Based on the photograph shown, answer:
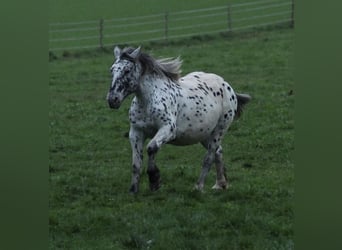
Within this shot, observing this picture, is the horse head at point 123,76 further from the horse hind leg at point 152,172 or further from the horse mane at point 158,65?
the horse hind leg at point 152,172

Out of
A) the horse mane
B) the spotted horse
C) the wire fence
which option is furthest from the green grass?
the wire fence

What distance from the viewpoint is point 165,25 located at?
22.2 metres

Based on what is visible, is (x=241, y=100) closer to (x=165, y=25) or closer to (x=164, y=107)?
(x=164, y=107)

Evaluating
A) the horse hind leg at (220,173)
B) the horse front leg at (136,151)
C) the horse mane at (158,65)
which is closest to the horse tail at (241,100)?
the horse hind leg at (220,173)

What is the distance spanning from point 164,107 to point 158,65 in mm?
506

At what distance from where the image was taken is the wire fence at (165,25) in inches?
862

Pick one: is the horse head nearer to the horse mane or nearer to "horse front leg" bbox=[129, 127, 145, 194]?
the horse mane

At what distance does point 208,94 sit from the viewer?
7.34 metres

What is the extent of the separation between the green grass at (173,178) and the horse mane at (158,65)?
3.97 feet

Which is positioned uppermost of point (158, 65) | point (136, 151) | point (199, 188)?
point (158, 65)

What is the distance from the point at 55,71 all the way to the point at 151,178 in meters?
11.5

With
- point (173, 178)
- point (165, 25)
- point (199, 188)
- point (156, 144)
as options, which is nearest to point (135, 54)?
point (156, 144)
